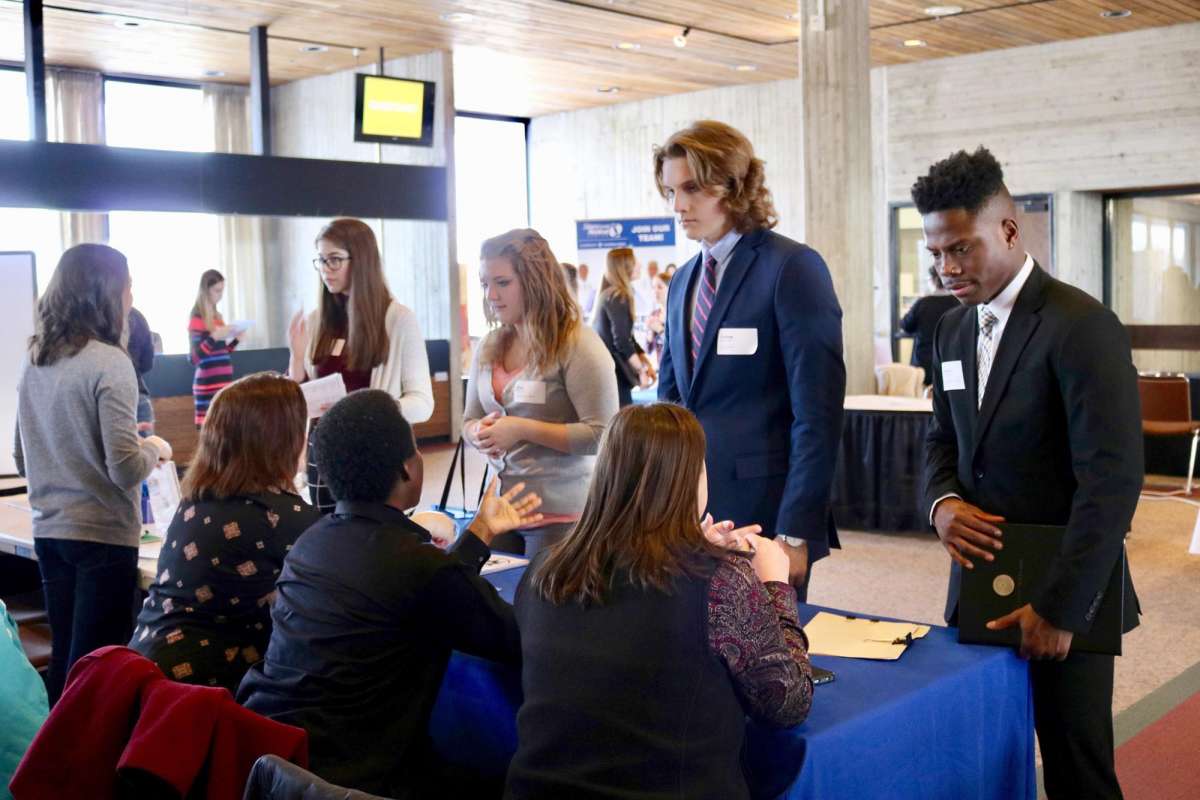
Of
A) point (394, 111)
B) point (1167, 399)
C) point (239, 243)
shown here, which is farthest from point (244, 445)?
point (239, 243)

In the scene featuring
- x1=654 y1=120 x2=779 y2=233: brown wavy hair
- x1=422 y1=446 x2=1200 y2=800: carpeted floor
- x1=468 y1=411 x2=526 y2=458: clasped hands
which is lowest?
x1=422 y1=446 x2=1200 y2=800: carpeted floor

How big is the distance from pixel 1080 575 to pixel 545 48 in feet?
30.6

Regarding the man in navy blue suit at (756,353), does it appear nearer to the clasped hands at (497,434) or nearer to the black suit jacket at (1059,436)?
the black suit jacket at (1059,436)

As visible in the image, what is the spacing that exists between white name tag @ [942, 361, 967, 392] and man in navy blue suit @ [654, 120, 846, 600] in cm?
19

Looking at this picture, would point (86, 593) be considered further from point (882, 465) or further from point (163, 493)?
point (882, 465)

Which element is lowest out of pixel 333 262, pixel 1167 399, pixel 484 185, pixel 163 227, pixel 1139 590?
pixel 1139 590

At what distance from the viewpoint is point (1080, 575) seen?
6.73 feet

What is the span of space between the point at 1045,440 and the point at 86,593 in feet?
7.97

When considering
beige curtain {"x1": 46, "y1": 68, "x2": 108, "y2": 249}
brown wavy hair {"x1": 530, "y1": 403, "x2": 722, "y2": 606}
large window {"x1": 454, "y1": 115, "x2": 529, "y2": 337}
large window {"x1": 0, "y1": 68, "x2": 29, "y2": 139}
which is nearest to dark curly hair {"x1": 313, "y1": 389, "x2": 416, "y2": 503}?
brown wavy hair {"x1": 530, "y1": 403, "x2": 722, "y2": 606}

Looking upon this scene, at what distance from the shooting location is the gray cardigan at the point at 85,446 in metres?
3.24

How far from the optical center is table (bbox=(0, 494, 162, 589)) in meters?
3.47

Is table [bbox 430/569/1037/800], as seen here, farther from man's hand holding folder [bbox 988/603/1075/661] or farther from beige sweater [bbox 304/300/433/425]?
beige sweater [bbox 304/300/433/425]

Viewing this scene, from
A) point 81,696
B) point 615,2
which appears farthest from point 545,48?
point 81,696

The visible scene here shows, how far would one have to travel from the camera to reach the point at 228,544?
2.54 m
